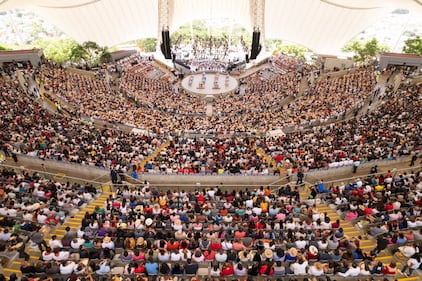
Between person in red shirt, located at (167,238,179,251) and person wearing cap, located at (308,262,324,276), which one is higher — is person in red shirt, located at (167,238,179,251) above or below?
below

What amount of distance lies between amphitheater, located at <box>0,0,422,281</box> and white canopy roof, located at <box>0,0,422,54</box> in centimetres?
1437

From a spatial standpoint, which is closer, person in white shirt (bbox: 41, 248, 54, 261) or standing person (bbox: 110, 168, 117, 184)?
person in white shirt (bbox: 41, 248, 54, 261)

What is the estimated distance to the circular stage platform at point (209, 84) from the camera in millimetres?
44884

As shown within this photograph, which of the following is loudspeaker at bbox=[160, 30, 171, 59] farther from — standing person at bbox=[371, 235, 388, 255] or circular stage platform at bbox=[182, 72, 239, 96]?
standing person at bbox=[371, 235, 388, 255]

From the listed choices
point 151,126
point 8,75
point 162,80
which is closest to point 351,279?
point 151,126

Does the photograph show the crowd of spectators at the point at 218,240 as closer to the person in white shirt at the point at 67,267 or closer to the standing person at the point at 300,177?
the person in white shirt at the point at 67,267

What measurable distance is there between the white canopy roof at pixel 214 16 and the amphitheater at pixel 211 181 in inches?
566

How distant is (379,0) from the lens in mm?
32875

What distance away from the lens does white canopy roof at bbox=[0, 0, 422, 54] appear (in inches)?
1848

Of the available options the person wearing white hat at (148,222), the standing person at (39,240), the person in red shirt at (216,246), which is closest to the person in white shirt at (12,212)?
the standing person at (39,240)

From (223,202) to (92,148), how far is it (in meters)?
9.75

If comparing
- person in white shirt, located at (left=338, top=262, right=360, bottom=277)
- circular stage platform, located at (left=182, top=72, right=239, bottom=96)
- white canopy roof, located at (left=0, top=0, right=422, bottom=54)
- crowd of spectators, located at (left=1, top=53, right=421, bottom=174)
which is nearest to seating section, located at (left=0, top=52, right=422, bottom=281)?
person in white shirt, located at (left=338, top=262, right=360, bottom=277)

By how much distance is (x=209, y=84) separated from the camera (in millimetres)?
47219

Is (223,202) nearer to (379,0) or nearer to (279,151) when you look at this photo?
(279,151)
